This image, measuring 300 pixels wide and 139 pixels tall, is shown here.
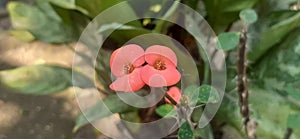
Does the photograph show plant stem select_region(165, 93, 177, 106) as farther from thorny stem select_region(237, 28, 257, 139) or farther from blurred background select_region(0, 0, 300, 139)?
blurred background select_region(0, 0, 300, 139)

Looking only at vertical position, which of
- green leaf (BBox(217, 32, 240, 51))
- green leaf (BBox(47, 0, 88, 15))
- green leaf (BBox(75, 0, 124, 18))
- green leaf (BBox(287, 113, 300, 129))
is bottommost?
green leaf (BBox(47, 0, 88, 15))

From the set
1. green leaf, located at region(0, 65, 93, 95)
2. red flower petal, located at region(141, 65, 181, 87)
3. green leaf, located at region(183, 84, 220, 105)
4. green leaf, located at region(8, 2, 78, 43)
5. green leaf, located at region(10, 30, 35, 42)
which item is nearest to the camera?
red flower petal, located at region(141, 65, 181, 87)

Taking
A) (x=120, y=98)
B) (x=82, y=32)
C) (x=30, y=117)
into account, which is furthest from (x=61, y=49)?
(x=120, y=98)

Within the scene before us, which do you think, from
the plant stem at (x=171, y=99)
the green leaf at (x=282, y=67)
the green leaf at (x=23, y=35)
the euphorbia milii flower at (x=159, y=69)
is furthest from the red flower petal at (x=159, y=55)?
the green leaf at (x=23, y=35)

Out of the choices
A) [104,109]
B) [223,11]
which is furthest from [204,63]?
[104,109]

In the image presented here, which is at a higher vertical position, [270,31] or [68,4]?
[270,31]

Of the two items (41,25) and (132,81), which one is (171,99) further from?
(41,25)

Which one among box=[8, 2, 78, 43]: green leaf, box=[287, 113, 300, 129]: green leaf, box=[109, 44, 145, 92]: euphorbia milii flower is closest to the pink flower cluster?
box=[109, 44, 145, 92]: euphorbia milii flower
